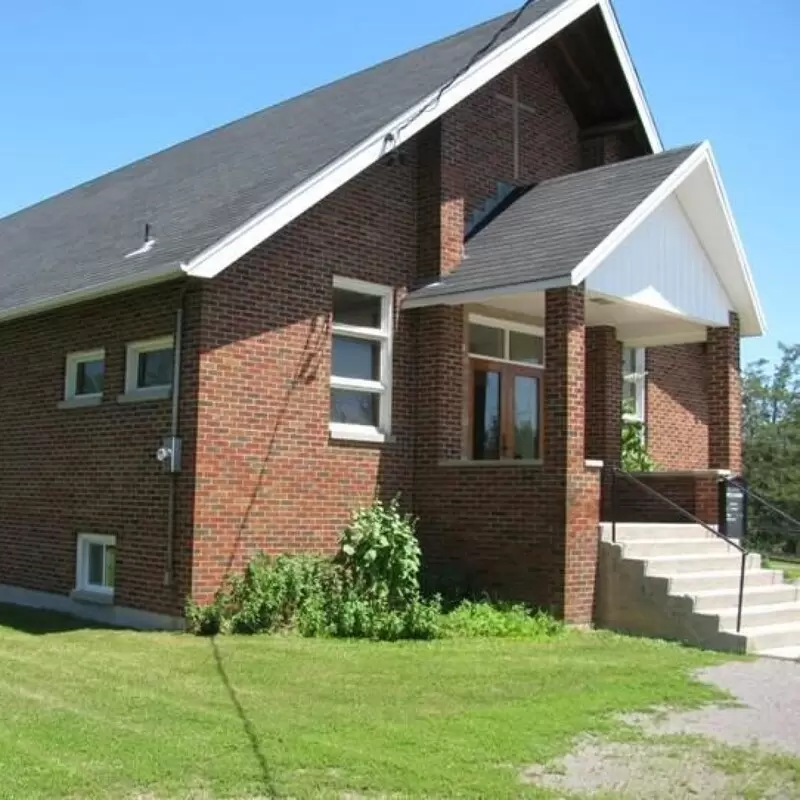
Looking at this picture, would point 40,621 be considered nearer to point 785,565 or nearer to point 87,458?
point 87,458

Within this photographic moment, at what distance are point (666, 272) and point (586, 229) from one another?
5.79ft

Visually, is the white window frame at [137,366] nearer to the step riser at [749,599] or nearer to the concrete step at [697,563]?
the concrete step at [697,563]

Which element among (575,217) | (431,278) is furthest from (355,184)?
(575,217)

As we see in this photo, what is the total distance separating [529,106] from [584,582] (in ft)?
24.9

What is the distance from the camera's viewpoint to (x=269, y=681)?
27.8 ft

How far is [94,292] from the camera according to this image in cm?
1199

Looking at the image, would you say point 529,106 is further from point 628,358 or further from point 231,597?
point 231,597

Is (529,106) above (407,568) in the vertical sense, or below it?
above

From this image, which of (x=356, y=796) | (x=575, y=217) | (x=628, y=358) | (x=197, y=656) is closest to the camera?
(x=356, y=796)

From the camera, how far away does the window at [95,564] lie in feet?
41.8

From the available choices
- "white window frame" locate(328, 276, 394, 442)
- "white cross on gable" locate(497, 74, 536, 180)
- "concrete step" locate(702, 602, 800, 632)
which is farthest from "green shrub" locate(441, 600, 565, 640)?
"white cross on gable" locate(497, 74, 536, 180)

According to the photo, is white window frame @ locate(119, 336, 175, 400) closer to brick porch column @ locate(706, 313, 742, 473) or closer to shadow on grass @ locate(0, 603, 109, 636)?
shadow on grass @ locate(0, 603, 109, 636)

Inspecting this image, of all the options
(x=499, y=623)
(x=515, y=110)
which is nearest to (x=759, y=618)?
(x=499, y=623)

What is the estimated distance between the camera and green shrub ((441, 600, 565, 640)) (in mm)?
11125
